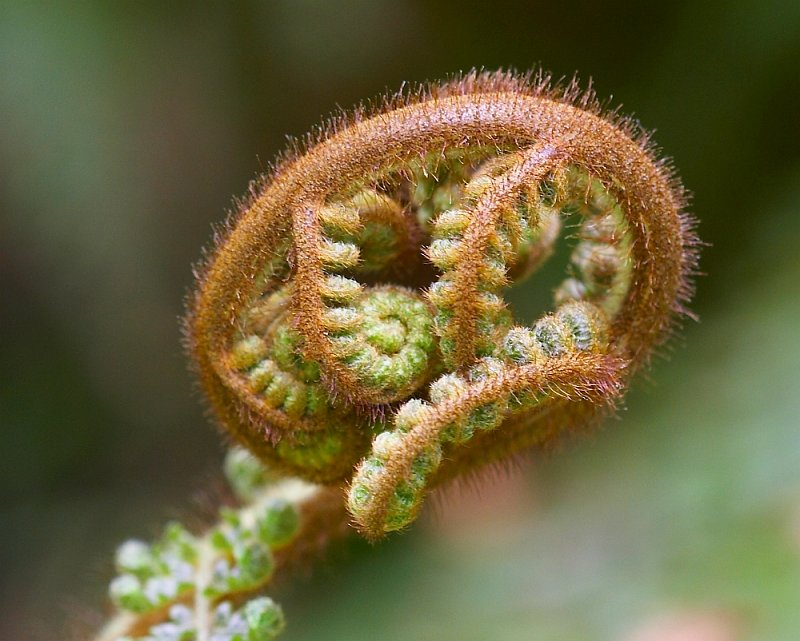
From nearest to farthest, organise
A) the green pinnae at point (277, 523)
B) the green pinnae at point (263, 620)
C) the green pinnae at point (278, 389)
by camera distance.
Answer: the green pinnae at point (278, 389), the green pinnae at point (263, 620), the green pinnae at point (277, 523)

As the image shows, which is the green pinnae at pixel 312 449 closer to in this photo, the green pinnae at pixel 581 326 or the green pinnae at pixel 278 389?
the green pinnae at pixel 278 389

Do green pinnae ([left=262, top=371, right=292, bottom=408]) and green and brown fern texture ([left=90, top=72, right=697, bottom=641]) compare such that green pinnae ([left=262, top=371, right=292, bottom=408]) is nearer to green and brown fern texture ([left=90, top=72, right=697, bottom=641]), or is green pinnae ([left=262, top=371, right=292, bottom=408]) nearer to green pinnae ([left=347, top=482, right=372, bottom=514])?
green and brown fern texture ([left=90, top=72, right=697, bottom=641])

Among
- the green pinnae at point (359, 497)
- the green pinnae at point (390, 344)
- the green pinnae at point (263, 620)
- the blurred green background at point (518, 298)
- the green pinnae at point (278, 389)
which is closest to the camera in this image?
the green pinnae at point (359, 497)

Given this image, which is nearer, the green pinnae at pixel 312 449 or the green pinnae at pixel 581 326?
the green pinnae at pixel 581 326

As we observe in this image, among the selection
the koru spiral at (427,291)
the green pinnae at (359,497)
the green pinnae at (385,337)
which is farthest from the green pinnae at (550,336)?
the green pinnae at (359,497)

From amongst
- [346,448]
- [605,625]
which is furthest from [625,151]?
[605,625]

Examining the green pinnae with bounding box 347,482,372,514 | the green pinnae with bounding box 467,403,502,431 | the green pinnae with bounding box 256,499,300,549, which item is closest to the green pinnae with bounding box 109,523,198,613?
the green pinnae with bounding box 256,499,300,549
